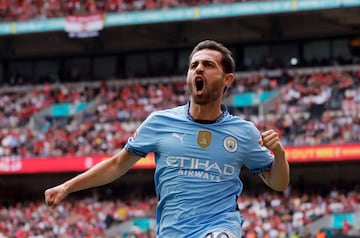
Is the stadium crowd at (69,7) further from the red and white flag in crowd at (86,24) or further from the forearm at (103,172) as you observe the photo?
the forearm at (103,172)

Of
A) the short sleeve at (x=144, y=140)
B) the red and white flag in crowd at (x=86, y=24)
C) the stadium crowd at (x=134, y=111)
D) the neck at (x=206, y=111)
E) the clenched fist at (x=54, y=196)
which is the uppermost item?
the neck at (x=206, y=111)

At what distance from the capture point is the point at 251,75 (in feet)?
95.7

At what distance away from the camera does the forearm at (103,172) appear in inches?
237

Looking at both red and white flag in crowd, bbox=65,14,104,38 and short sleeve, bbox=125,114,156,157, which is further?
red and white flag in crowd, bbox=65,14,104,38

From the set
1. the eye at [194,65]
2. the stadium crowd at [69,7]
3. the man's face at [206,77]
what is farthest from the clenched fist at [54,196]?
the stadium crowd at [69,7]

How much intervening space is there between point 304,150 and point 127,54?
1046cm

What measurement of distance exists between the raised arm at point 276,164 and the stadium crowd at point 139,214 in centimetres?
1597

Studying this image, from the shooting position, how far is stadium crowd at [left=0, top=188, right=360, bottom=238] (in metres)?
22.7

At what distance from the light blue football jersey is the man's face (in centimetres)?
22

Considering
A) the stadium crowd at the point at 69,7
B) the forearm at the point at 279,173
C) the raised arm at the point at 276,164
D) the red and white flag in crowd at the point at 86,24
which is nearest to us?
the raised arm at the point at 276,164

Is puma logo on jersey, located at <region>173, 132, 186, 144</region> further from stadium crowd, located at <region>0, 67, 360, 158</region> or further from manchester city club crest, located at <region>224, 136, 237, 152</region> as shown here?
stadium crowd, located at <region>0, 67, 360, 158</region>

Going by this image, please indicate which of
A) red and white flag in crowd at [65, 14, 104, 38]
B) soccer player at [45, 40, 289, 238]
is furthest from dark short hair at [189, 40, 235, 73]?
red and white flag in crowd at [65, 14, 104, 38]

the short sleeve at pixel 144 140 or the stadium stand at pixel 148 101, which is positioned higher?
the short sleeve at pixel 144 140

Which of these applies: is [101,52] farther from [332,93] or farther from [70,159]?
[332,93]
